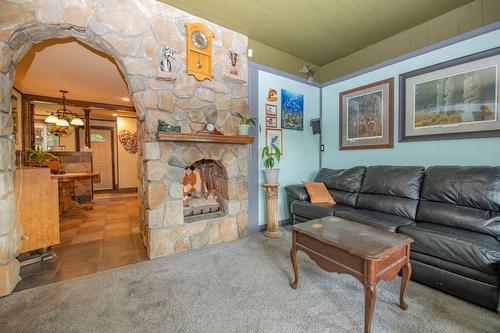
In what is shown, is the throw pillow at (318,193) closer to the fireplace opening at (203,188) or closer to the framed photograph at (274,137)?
the framed photograph at (274,137)

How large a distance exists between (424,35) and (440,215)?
2.47 m

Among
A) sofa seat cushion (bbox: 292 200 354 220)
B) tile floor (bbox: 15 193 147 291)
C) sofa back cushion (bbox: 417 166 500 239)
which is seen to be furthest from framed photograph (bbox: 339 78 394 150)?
tile floor (bbox: 15 193 147 291)

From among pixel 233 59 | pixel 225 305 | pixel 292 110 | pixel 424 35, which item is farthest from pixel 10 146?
pixel 424 35

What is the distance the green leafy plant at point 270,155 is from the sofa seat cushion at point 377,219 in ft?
3.89

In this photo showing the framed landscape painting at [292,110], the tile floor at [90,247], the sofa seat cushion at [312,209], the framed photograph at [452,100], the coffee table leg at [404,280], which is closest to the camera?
the coffee table leg at [404,280]

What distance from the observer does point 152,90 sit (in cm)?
247

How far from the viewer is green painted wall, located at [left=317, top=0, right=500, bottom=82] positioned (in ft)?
8.13

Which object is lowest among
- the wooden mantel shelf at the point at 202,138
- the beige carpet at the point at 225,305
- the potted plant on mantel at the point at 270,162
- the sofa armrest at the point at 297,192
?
the beige carpet at the point at 225,305

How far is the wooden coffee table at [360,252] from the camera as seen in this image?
131 cm

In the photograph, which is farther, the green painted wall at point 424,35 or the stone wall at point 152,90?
the green painted wall at point 424,35

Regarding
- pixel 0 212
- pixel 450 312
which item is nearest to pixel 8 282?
pixel 0 212

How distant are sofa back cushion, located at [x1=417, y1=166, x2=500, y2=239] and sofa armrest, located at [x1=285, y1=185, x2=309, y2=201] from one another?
Result: 137cm

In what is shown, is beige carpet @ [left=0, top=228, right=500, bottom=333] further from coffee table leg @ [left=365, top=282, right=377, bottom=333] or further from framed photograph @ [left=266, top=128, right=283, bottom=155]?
framed photograph @ [left=266, top=128, right=283, bottom=155]

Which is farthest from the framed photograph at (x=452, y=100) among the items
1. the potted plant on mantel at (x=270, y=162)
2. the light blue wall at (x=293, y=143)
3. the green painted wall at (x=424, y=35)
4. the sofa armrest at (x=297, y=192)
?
the potted plant on mantel at (x=270, y=162)
